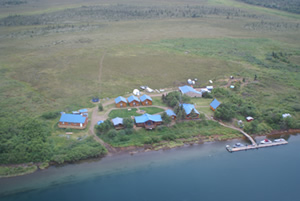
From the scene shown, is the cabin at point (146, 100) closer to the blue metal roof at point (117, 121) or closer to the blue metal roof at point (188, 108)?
the blue metal roof at point (188, 108)

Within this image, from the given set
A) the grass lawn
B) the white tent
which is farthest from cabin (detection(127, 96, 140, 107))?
the white tent

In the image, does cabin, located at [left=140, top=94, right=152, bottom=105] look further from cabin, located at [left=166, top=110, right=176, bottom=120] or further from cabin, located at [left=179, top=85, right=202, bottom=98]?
cabin, located at [left=179, top=85, right=202, bottom=98]

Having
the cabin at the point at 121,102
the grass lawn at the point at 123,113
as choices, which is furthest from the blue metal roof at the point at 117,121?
the cabin at the point at 121,102

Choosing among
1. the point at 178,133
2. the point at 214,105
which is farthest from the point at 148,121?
the point at 214,105

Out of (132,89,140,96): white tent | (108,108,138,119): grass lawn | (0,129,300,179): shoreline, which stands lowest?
(0,129,300,179): shoreline

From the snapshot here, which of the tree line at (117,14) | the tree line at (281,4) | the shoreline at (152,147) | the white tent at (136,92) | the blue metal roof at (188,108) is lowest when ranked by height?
the shoreline at (152,147)
